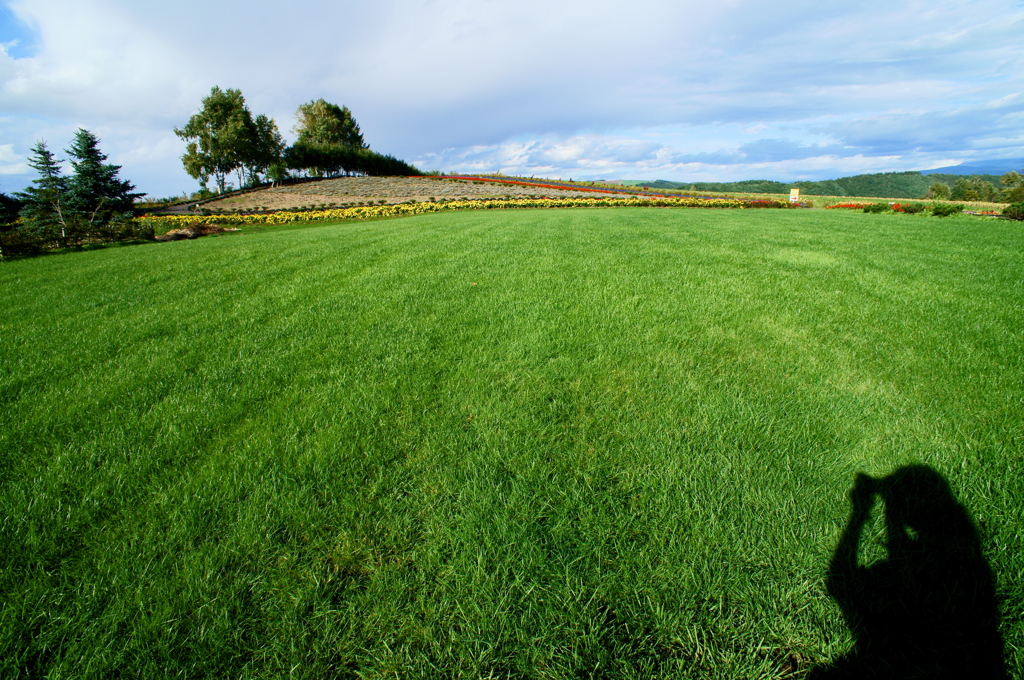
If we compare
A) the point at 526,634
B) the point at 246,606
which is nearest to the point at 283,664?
the point at 246,606

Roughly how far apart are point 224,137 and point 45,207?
2876 centimetres

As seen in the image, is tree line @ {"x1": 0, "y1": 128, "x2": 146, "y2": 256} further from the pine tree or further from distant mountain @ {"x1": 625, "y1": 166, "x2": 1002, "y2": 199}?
distant mountain @ {"x1": 625, "y1": 166, "x2": 1002, "y2": 199}

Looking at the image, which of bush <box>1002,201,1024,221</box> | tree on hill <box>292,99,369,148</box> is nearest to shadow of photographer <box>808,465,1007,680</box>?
bush <box>1002,201,1024,221</box>

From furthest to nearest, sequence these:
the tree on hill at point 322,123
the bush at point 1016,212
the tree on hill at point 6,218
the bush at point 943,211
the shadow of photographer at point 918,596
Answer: the tree on hill at point 322,123, the bush at point 943,211, the bush at point 1016,212, the tree on hill at point 6,218, the shadow of photographer at point 918,596

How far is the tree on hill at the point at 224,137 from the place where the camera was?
3591 centimetres

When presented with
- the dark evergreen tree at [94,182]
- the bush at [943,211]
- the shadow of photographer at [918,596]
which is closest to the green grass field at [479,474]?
the shadow of photographer at [918,596]

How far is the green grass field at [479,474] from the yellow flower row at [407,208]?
1658 cm

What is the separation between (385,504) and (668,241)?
811 cm

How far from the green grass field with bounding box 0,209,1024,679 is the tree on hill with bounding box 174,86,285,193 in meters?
40.8

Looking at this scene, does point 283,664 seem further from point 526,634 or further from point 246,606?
point 526,634

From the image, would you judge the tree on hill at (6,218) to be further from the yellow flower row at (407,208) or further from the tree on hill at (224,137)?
the tree on hill at (224,137)

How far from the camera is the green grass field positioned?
4.81ft

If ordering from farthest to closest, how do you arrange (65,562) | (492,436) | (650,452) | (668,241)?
1. (668,241)
2. (492,436)
3. (650,452)
4. (65,562)

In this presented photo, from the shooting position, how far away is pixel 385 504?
2.00 meters
